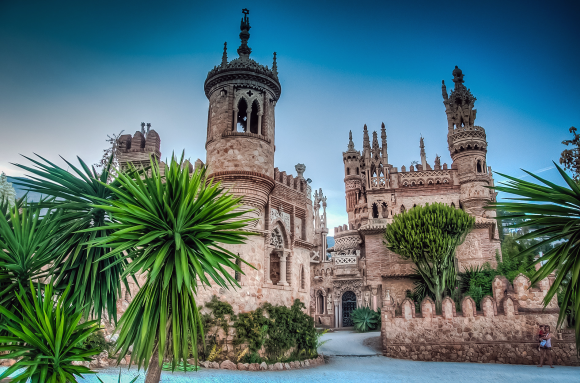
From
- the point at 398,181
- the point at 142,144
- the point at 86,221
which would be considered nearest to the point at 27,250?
the point at 86,221

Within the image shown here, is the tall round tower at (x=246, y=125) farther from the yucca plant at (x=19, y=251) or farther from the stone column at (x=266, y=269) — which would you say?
the yucca plant at (x=19, y=251)

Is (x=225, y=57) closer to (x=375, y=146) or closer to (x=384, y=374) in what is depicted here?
(x=384, y=374)

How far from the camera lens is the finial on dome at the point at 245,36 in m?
17.8

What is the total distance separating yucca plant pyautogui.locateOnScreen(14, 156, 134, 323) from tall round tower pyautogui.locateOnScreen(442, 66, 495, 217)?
2515cm

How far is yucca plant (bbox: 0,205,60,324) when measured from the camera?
25.8 ft

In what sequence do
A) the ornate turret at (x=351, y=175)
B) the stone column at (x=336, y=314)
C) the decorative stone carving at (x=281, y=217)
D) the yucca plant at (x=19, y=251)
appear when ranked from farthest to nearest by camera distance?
the ornate turret at (x=351, y=175) → the stone column at (x=336, y=314) → the decorative stone carving at (x=281, y=217) → the yucca plant at (x=19, y=251)

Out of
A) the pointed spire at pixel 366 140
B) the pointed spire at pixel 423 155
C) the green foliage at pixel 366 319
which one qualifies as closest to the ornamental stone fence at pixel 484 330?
the green foliage at pixel 366 319

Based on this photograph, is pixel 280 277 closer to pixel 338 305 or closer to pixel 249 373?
pixel 249 373

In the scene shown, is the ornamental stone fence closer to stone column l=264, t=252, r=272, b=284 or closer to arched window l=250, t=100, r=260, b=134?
stone column l=264, t=252, r=272, b=284

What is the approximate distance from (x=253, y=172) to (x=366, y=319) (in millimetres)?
16190

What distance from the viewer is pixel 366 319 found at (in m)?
27.4

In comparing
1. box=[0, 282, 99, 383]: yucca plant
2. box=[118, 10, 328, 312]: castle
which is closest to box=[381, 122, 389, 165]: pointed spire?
box=[118, 10, 328, 312]: castle

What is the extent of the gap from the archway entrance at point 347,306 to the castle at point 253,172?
1561 cm

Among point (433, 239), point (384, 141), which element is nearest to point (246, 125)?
point (433, 239)
